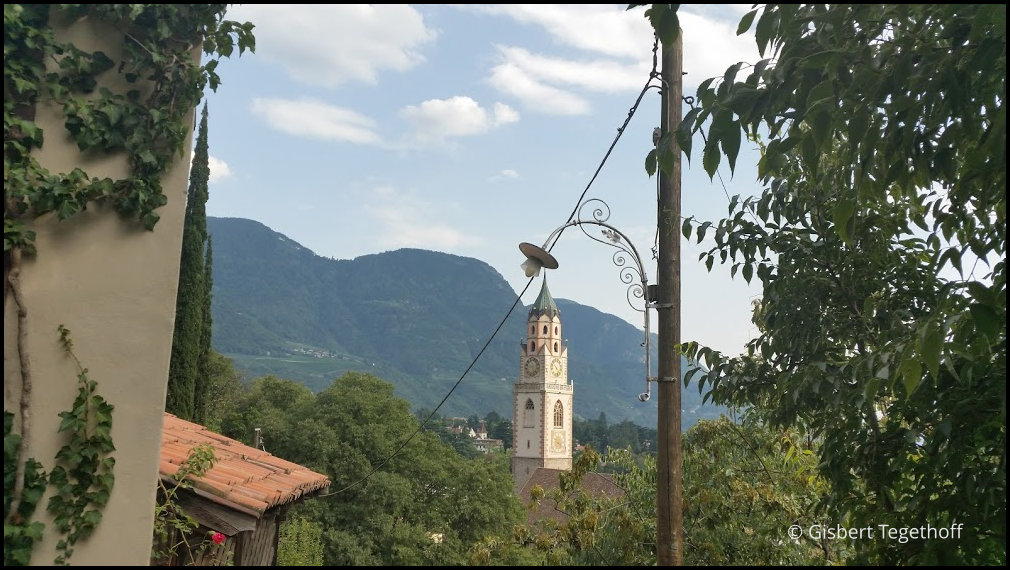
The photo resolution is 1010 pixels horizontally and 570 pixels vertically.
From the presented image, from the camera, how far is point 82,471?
3146mm

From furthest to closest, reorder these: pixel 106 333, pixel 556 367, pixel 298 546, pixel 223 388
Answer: pixel 556 367 → pixel 223 388 → pixel 298 546 → pixel 106 333

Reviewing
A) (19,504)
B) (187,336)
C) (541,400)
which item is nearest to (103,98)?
(19,504)

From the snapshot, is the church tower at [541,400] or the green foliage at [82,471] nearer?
the green foliage at [82,471]

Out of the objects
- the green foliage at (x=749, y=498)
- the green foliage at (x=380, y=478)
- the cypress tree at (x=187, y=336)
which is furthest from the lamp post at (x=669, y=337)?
the green foliage at (x=380, y=478)

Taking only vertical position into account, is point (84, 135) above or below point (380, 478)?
above

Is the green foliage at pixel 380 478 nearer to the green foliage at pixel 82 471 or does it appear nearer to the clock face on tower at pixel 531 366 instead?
the green foliage at pixel 82 471

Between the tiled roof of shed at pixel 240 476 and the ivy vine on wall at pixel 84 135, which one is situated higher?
the ivy vine on wall at pixel 84 135

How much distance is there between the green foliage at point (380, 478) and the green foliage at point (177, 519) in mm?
22147

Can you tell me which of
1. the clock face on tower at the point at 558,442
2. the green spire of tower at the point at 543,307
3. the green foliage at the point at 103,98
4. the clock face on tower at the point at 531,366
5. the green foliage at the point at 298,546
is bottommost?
the green foliage at the point at 298,546

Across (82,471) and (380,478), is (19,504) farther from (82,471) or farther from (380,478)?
(380,478)

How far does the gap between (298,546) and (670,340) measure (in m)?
15.2

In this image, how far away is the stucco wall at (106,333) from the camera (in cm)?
319

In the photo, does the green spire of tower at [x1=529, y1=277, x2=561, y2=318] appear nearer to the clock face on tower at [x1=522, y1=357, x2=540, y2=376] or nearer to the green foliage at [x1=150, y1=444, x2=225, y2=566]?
the clock face on tower at [x1=522, y1=357, x2=540, y2=376]

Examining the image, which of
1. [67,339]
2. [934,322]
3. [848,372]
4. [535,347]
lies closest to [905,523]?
[848,372]
